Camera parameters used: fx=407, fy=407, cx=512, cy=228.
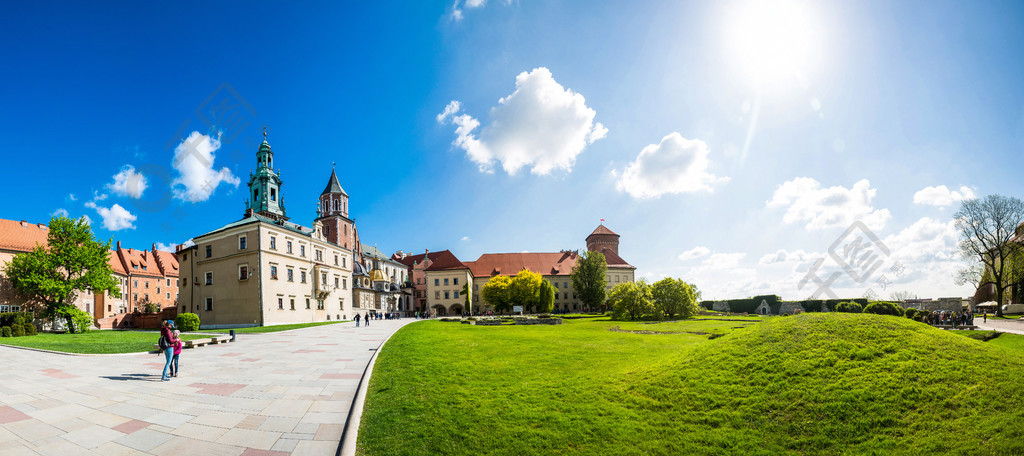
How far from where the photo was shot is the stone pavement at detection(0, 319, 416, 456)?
6.76m

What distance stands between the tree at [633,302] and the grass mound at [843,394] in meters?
40.0

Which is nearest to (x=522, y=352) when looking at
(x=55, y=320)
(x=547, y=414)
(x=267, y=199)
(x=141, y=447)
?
(x=547, y=414)

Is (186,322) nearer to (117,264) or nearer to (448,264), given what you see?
(448,264)

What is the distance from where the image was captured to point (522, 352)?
52.2 ft

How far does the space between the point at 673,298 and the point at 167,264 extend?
308ft

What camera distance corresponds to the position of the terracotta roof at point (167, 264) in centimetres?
7930

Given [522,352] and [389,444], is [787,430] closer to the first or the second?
[389,444]

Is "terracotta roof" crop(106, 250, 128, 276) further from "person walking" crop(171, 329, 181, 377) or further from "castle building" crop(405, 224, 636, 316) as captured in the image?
"person walking" crop(171, 329, 181, 377)

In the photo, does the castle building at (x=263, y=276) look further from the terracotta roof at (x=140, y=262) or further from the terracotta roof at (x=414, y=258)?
the terracotta roof at (x=414, y=258)

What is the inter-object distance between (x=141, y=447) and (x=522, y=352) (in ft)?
37.3

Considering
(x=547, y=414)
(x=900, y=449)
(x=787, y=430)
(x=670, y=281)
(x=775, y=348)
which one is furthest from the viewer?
(x=670, y=281)

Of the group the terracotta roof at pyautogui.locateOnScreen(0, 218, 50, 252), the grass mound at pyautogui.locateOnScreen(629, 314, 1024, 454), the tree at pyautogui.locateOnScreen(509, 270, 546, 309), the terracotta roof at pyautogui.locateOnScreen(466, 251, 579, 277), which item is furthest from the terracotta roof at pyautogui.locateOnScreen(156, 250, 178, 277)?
the grass mound at pyautogui.locateOnScreen(629, 314, 1024, 454)

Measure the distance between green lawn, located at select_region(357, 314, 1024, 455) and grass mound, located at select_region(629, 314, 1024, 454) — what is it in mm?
22

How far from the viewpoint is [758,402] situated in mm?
7262
